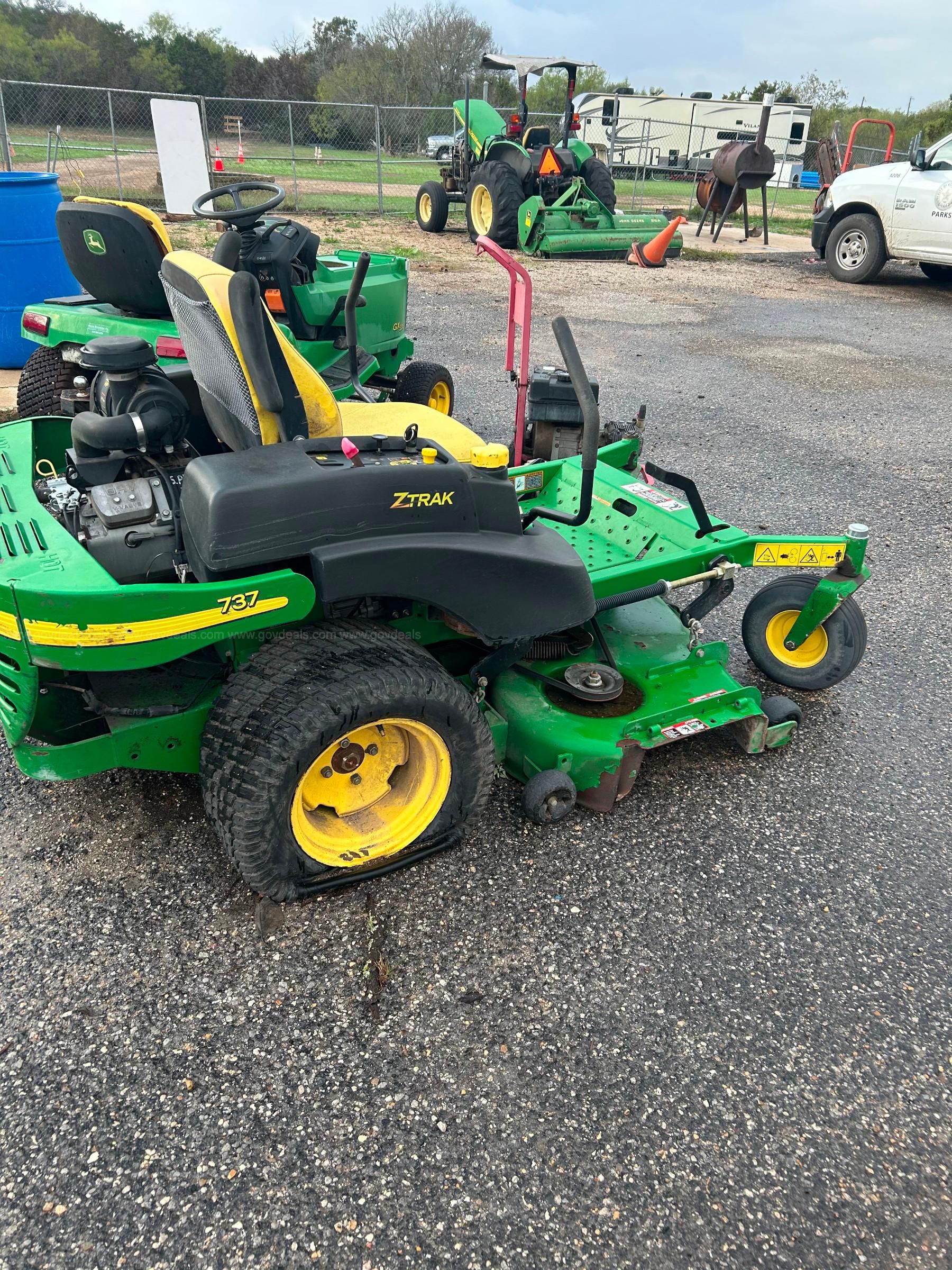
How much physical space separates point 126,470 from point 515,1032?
1.90 m

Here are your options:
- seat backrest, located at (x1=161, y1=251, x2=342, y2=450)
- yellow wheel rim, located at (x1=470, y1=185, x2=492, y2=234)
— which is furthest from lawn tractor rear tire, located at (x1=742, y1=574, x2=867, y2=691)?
yellow wheel rim, located at (x1=470, y1=185, x2=492, y2=234)

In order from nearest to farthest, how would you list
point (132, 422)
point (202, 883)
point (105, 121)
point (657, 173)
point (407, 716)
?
point (407, 716), point (202, 883), point (132, 422), point (105, 121), point (657, 173)

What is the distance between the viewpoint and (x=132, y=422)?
105 inches

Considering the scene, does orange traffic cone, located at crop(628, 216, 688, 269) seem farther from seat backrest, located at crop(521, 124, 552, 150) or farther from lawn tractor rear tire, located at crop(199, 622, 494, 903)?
lawn tractor rear tire, located at crop(199, 622, 494, 903)

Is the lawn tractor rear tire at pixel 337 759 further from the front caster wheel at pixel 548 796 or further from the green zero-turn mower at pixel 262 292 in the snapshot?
the green zero-turn mower at pixel 262 292

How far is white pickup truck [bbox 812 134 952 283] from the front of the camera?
1020 cm

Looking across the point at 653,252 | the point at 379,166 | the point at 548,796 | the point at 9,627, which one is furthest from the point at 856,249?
the point at 9,627

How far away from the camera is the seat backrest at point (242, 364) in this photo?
2.17 m

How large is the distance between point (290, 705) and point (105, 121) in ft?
69.2

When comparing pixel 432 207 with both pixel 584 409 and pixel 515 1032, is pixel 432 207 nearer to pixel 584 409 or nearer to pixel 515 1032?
pixel 584 409

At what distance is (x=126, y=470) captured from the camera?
2.74m

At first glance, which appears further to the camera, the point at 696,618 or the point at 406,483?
the point at 696,618

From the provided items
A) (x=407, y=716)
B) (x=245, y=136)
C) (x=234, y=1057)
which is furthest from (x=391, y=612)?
(x=245, y=136)

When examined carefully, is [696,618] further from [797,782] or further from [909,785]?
[909,785]
